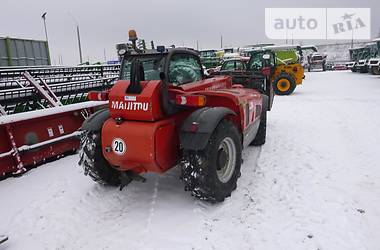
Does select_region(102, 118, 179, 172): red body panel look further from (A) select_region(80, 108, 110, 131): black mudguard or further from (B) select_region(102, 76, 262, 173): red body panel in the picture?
(A) select_region(80, 108, 110, 131): black mudguard

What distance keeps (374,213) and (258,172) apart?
5.00 feet

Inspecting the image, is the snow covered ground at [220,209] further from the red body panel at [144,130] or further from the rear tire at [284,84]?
the rear tire at [284,84]

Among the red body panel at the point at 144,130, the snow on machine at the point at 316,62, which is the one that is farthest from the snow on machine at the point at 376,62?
the red body panel at the point at 144,130

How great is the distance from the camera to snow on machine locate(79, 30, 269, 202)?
3.29 meters

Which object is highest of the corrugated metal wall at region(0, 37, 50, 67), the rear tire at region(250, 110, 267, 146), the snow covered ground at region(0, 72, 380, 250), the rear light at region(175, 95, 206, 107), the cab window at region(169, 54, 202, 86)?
the corrugated metal wall at region(0, 37, 50, 67)

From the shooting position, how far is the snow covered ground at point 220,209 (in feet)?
9.68

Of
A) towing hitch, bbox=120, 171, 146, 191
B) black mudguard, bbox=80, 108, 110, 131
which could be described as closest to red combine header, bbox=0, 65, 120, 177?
black mudguard, bbox=80, 108, 110, 131

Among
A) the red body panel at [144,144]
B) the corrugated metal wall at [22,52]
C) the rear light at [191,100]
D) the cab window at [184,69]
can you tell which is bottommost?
the red body panel at [144,144]

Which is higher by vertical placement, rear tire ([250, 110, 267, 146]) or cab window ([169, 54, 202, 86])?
cab window ([169, 54, 202, 86])

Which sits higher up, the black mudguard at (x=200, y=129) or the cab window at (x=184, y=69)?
the cab window at (x=184, y=69)

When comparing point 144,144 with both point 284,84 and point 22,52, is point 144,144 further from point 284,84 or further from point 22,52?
point 22,52

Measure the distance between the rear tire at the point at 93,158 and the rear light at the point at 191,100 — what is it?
120 cm

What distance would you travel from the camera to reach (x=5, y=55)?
14422 millimetres

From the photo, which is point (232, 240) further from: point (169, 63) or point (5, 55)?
point (5, 55)
